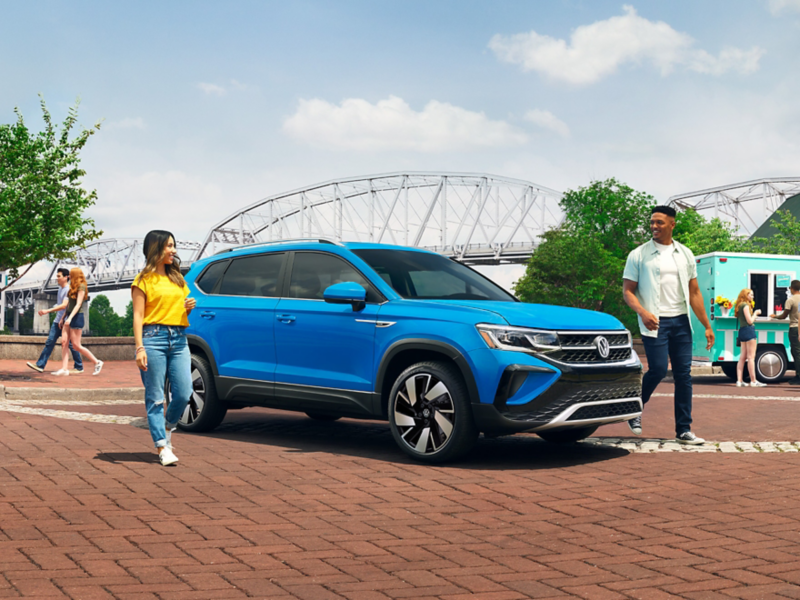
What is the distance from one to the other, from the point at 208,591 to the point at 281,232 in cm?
12613

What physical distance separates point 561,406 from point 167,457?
2.84m

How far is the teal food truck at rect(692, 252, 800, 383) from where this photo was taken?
17.2 metres

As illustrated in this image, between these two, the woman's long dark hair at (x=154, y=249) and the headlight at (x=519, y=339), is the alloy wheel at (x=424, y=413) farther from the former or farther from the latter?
the woman's long dark hair at (x=154, y=249)

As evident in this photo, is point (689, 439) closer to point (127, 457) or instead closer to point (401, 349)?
point (401, 349)

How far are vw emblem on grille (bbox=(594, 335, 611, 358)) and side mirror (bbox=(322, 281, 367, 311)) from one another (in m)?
1.79

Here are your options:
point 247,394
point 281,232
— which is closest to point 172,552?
point 247,394

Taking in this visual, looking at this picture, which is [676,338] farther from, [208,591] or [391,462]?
[208,591]

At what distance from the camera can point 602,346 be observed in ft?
22.3

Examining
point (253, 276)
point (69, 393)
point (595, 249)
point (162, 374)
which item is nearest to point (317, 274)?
point (253, 276)

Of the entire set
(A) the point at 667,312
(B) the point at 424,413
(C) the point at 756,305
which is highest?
(C) the point at 756,305

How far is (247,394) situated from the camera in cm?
795

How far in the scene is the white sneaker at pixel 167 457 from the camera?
21.5ft

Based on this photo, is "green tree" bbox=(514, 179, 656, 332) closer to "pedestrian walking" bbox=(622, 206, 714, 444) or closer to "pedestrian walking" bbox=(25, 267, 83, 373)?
"pedestrian walking" bbox=(25, 267, 83, 373)

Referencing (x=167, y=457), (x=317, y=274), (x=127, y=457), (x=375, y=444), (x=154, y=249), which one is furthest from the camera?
(x=375, y=444)
